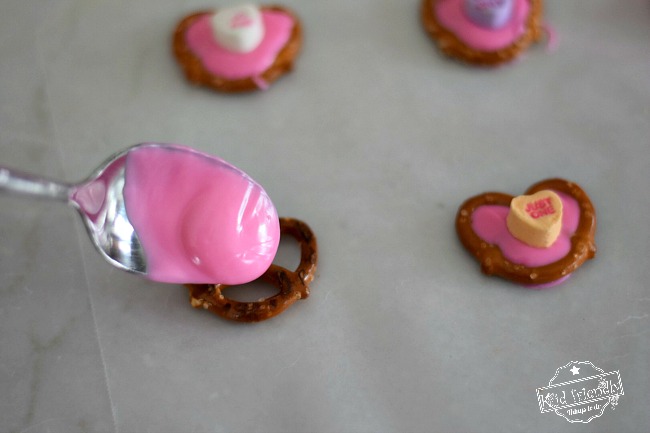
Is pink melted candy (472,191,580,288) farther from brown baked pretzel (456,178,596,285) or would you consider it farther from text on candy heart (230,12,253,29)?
text on candy heart (230,12,253,29)

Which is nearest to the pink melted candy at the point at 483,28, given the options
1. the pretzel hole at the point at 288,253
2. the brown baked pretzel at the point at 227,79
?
the brown baked pretzel at the point at 227,79

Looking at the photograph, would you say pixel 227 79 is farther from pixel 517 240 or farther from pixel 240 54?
pixel 517 240

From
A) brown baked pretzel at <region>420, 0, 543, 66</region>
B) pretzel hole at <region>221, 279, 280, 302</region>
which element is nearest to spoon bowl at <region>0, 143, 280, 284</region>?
pretzel hole at <region>221, 279, 280, 302</region>

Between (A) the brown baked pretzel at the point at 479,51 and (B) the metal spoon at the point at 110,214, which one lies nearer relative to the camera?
(B) the metal spoon at the point at 110,214

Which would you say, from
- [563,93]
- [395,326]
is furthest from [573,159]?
[395,326]

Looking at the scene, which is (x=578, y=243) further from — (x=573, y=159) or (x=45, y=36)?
(x=45, y=36)

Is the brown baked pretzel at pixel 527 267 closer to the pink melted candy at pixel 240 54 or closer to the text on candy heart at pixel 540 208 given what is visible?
the text on candy heart at pixel 540 208

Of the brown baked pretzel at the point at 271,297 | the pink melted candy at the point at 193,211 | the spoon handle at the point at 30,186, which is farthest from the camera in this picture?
the brown baked pretzel at the point at 271,297

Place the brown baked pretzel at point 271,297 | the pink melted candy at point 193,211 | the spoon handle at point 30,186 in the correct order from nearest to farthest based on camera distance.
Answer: the spoon handle at point 30,186
the pink melted candy at point 193,211
the brown baked pretzel at point 271,297
